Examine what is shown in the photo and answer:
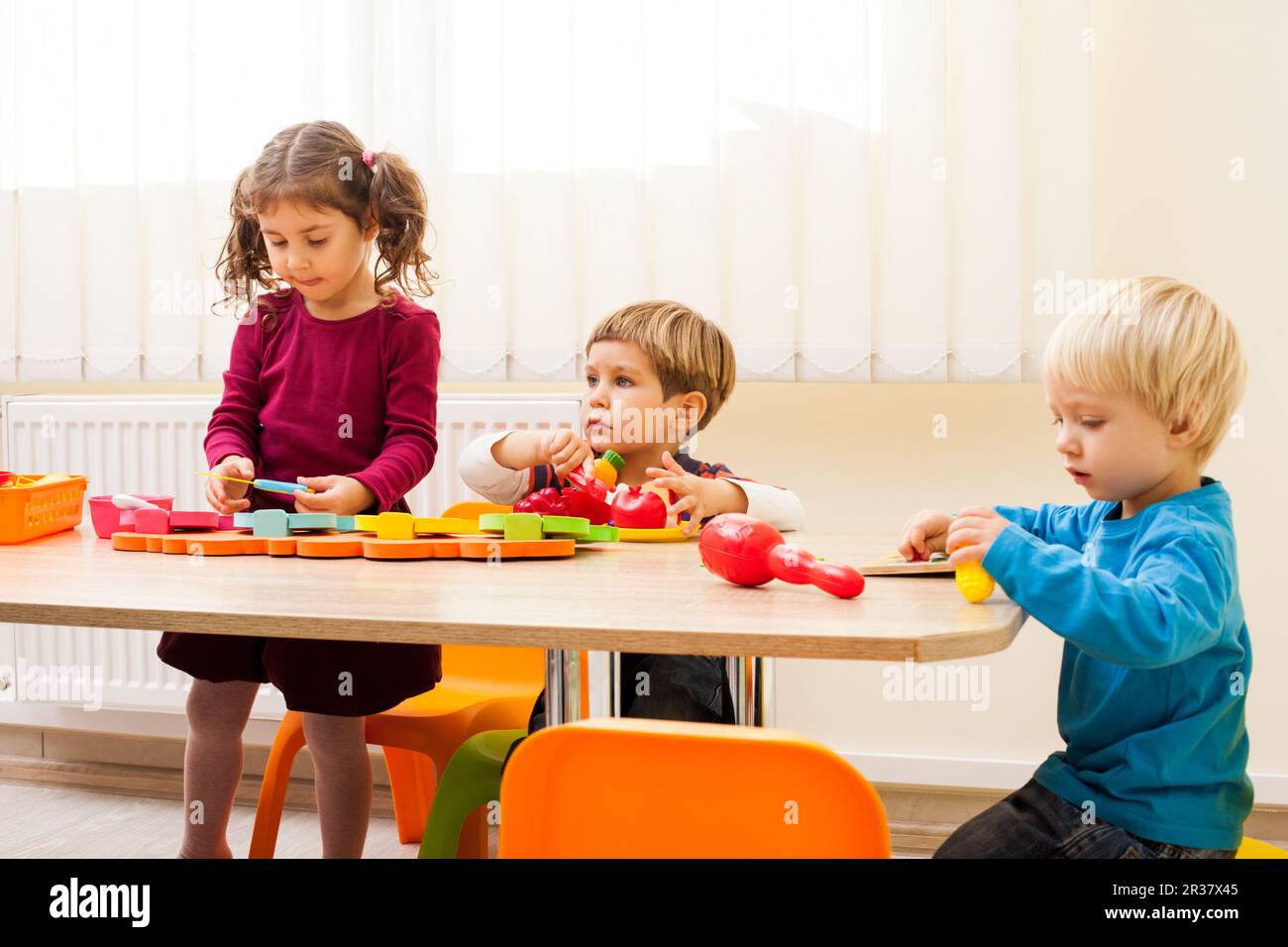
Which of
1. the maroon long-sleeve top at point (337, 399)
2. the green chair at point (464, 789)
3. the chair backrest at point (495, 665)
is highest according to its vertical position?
the maroon long-sleeve top at point (337, 399)

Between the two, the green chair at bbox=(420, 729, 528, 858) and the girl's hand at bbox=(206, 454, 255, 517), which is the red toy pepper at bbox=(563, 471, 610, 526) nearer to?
the green chair at bbox=(420, 729, 528, 858)

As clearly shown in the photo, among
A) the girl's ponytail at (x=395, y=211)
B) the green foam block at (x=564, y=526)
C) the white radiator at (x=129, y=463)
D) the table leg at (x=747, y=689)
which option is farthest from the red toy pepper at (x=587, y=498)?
the white radiator at (x=129, y=463)

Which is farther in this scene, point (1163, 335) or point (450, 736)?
point (450, 736)

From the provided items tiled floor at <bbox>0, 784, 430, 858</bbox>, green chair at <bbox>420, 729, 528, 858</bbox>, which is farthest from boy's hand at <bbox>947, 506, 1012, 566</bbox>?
tiled floor at <bbox>0, 784, 430, 858</bbox>

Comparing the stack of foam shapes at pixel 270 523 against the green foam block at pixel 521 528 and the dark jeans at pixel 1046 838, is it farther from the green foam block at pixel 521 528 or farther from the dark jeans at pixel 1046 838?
the dark jeans at pixel 1046 838

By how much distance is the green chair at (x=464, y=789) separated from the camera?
1417 millimetres

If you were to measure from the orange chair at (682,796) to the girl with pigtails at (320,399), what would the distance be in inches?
29.8

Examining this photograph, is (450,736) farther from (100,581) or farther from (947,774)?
(947,774)

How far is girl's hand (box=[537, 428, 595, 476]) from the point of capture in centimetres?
147

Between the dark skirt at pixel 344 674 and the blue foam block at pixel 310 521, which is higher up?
the blue foam block at pixel 310 521
